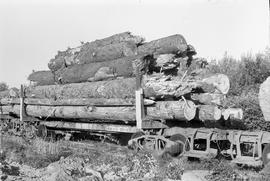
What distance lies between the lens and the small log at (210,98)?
10539 mm

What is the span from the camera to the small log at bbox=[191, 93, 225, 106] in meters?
10.5

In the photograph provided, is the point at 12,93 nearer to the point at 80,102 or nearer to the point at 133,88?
the point at 80,102

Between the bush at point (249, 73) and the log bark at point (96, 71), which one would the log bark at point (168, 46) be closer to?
the log bark at point (96, 71)

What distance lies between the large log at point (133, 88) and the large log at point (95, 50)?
1309 millimetres

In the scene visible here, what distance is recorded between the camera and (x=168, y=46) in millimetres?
11602

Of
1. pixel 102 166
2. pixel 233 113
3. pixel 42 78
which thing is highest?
pixel 42 78

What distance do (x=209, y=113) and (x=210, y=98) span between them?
99cm

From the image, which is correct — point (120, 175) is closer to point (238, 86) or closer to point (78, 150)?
point (78, 150)

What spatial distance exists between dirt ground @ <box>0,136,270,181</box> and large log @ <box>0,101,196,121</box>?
105 centimetres

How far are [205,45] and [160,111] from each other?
21.5m

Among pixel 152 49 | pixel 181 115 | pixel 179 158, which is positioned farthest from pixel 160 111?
A: pixel 152 49

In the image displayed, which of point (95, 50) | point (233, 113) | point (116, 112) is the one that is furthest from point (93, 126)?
point (233, 113)

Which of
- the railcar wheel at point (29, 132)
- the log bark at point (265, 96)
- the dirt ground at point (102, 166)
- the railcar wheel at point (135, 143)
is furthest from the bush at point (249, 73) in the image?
the log bark at point (265, 96)

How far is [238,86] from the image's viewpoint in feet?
65.7
